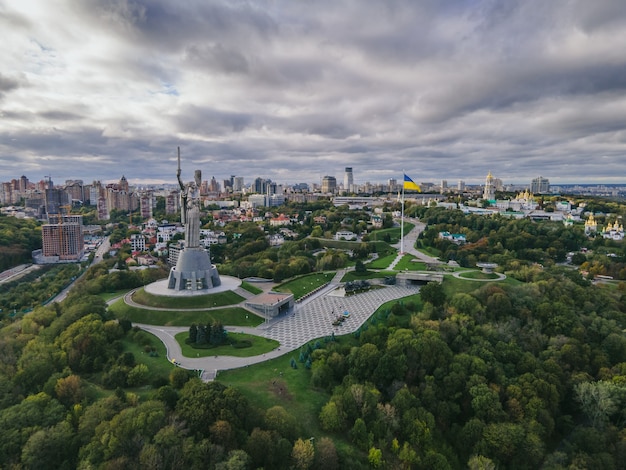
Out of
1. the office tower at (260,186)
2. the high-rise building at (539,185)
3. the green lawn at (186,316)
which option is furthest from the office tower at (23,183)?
the high-rise building at (539,185)

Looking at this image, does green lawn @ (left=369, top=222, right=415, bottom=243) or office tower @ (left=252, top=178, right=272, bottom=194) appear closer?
green lawn @ (left=369, top=222, right=415, bottom=243)

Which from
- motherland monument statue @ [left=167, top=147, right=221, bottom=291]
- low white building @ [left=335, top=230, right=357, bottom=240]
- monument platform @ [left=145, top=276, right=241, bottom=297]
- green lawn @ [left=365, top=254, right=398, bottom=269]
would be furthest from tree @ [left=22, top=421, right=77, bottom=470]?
low white building @ [left=335, top=230, right=357, bottom=240]

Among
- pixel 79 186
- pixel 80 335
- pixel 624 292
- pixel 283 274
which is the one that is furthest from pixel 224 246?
pixel 79 186

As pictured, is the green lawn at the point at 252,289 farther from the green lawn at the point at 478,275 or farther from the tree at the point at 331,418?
the green lawn at the point at 478,275

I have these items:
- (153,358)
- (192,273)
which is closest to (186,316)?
(192,273)

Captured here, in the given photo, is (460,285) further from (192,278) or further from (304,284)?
(192,278)

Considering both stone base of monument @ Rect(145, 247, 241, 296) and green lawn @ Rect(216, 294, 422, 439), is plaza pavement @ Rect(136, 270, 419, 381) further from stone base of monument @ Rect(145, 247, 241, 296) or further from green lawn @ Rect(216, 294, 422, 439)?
stone base of monument @ Rect(145, 247, 241, 296)
